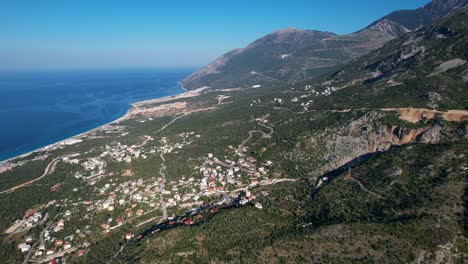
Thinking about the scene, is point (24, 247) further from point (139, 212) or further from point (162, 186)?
point (162, 186)

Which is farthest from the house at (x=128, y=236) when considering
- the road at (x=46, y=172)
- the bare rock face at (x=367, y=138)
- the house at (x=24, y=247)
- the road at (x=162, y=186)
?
the bare rock face at (x=367, y=138)

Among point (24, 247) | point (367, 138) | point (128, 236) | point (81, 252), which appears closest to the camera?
point (81, 252)

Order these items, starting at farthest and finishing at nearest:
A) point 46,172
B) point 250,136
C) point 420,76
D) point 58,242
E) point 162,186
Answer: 1. point 250,136
2. point 420,76
3. point 46,172
4. point 162,186
5. point 58,242

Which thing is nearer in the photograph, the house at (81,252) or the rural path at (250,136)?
the house at (81,252)

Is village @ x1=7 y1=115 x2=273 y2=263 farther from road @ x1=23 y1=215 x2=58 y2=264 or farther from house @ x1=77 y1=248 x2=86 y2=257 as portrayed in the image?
road @ x1=23 y1=215 x2=58 y2=264

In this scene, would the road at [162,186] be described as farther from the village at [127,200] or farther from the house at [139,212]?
the house at [139,212]

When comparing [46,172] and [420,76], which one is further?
[420,76]

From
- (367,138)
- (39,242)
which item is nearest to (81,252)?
(39,242)

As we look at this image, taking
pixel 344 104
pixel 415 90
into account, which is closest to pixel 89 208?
pixel 344 104

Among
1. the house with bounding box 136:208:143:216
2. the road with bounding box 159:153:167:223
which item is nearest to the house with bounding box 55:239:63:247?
the house with bounding box 136:208:143:216

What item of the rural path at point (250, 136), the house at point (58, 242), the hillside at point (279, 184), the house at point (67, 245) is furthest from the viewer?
the rural path at point (250, 136)

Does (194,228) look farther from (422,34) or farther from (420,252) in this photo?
(422,34)
